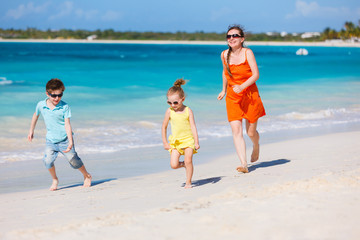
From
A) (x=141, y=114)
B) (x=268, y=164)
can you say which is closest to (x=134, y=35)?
(x=141, y=114)

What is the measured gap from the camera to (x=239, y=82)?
5.25 metres

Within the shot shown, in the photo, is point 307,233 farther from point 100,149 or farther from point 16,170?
point 100,149

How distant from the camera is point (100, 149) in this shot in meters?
8.00

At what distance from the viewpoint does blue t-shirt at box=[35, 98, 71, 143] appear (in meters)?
5.12

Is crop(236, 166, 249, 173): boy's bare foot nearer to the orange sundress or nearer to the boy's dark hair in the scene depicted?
the orange sundress

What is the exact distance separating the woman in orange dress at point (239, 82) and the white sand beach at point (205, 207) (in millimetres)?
619

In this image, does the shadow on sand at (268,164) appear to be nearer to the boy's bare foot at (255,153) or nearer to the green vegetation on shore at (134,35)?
the boy's bare foot at (255,153)

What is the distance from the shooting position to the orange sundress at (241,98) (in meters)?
5.23

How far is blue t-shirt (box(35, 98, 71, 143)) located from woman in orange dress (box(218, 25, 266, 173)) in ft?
5.65

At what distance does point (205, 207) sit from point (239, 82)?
1905 mm

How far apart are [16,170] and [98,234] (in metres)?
3.68

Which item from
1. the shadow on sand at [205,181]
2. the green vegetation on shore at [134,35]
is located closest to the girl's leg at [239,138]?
the shadow on sand at [205,181]

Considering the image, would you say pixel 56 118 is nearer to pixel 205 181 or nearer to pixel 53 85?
pixel 53 85

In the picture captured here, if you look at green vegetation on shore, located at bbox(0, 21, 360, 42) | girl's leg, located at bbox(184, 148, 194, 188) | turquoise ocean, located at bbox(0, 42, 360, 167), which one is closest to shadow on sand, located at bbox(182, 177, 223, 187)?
girl's leg, located at bbox(184, 148, 194, 188)
